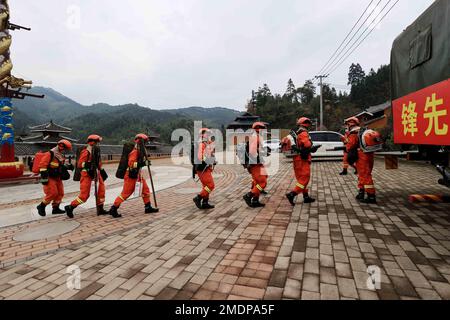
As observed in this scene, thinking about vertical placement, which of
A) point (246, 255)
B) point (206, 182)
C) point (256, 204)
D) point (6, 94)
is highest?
point (6, 94)

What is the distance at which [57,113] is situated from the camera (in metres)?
163

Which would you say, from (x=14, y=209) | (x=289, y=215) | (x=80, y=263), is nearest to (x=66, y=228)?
(x=80, y=263)

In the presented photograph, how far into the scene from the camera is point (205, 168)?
5371 millimetres

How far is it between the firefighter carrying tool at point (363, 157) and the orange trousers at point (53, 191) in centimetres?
656

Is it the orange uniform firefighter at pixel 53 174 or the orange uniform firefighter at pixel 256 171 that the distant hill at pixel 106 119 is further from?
the orange uniform firefighter at pixel 256 171

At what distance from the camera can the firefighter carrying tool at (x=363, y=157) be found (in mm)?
5117

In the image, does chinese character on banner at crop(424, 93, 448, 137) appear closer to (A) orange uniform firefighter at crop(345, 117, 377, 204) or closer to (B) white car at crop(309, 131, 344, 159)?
(A) orange uniform firefighter at crop(345, 117, 377, 204)

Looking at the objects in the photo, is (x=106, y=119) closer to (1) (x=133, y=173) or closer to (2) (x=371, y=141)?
(1) (x=133, y=173)

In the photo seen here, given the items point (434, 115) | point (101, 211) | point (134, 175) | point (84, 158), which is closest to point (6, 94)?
point (84, 158)

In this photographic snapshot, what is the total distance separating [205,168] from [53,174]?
11.1 feet

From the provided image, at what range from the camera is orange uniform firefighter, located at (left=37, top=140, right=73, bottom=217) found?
5.31 m

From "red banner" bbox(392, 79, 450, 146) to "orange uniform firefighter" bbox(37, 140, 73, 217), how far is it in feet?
21.3
